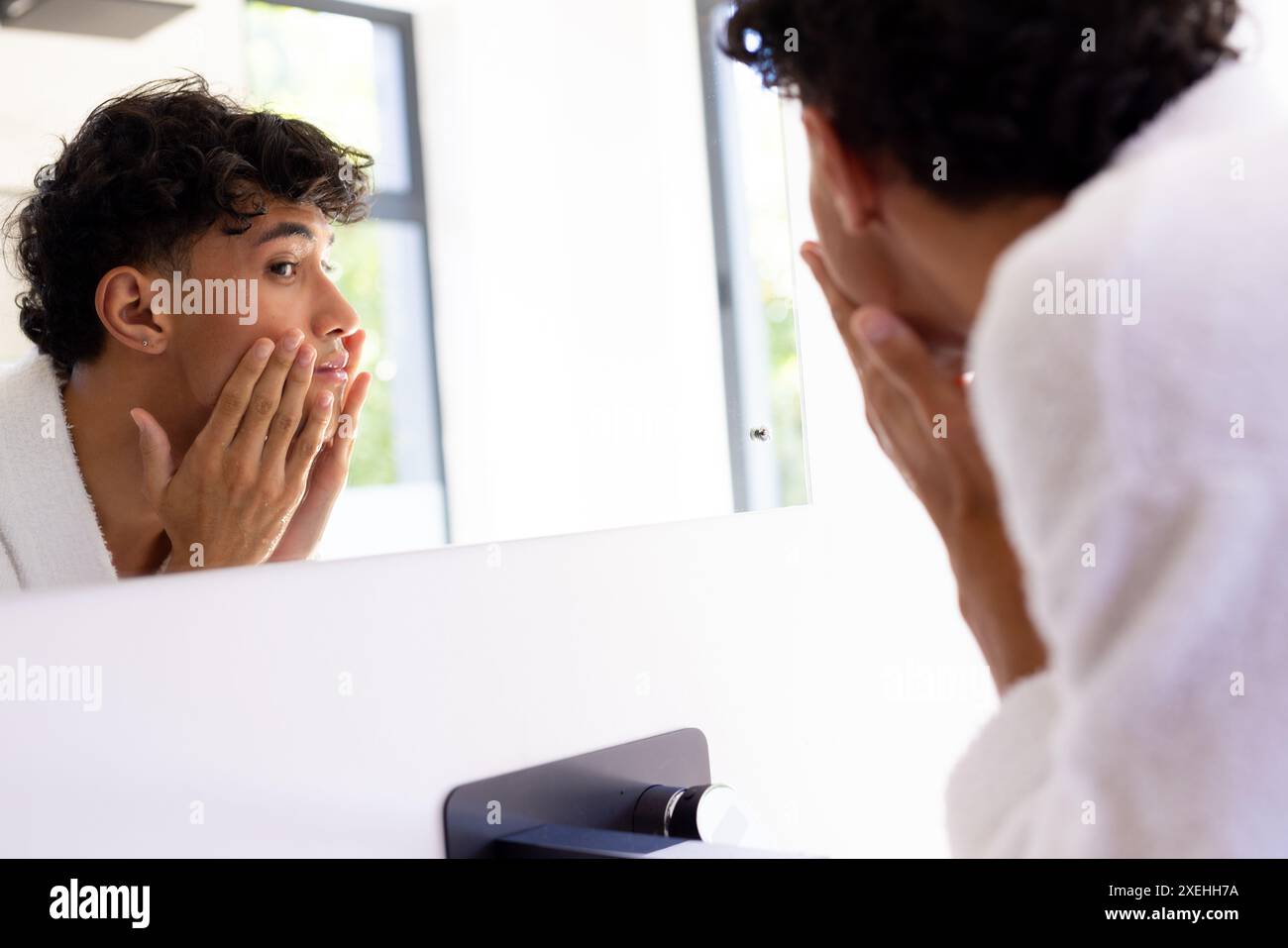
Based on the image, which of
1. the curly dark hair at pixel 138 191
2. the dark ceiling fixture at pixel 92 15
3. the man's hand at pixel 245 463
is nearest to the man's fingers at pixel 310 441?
the man's hand at pixel 245 463

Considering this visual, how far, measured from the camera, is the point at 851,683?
1.04 metres

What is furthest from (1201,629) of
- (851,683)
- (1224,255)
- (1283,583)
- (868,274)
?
(851,683)

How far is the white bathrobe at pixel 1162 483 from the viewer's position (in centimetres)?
44

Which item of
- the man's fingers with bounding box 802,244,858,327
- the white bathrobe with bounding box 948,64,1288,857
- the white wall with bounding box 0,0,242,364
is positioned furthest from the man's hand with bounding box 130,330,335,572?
the white bathrobe with bounding box 948,64,1288,857

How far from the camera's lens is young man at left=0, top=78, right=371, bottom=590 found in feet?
2.18

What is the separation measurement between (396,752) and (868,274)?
0.41 m

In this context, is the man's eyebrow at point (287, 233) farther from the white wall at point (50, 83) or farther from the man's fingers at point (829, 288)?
the man's fingers at point (829, 288)

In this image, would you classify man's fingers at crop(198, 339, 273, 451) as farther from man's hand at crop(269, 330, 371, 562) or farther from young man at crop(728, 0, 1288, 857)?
young man at crop(728, 0, 1288, 857)

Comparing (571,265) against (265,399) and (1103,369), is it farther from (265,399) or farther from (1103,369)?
(1103,369)

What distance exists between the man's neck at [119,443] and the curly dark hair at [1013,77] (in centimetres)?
41

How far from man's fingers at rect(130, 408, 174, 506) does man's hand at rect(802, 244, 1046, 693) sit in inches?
15.1

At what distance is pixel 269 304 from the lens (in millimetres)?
725

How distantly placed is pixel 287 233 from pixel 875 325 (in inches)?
13.9
